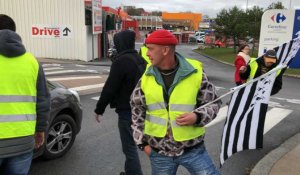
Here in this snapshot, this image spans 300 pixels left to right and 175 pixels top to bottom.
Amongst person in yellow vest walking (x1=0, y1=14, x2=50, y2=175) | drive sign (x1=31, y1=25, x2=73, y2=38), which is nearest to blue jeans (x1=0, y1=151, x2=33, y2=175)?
person in yellow vest walking (x1=0, y1=14, x2=50, y2=175)

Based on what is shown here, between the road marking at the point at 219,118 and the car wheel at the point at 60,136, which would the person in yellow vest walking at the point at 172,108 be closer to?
the car wheel at the point at 60,136

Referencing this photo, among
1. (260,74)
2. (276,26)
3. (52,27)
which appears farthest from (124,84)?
(52,27)

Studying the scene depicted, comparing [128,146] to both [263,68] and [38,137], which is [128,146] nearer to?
[38,137]

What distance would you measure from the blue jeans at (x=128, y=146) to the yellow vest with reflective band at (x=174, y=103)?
132cm

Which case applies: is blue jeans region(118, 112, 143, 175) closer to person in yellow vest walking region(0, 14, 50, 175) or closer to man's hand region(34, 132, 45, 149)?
man's hand region(34, 132, 45, 149)

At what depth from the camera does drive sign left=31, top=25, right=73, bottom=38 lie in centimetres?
2353

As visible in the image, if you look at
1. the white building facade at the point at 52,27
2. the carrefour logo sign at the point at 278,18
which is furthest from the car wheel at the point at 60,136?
the white building facade at the point at 52,27

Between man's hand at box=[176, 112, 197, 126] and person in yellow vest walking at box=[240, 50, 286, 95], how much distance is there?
3760 millimetres

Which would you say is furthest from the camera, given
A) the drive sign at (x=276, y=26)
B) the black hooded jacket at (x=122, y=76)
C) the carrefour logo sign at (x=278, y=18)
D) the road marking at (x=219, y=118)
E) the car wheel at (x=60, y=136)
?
the carrefour logo sign at (x=278, y=18)

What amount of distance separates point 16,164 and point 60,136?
8.79 ft

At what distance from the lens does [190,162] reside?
296 cm

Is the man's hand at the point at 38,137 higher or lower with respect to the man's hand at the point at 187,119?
lower

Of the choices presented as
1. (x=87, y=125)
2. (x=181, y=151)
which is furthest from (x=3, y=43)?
(x=87, y=125)

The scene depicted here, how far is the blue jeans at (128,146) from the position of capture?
4.26 meters
